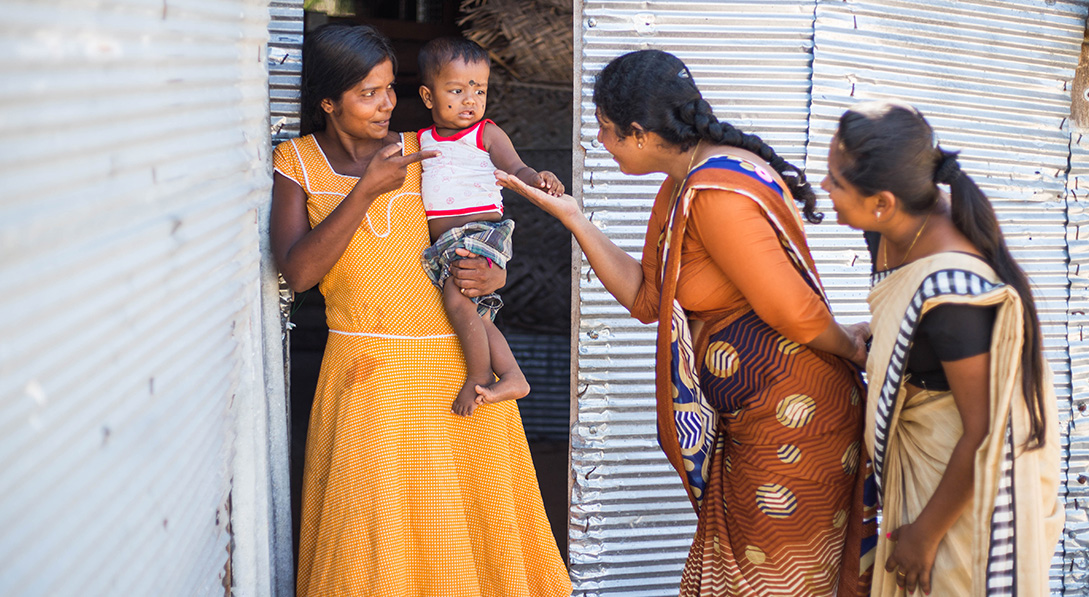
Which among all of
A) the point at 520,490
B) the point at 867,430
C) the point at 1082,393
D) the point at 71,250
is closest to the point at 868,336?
the point at 867,430

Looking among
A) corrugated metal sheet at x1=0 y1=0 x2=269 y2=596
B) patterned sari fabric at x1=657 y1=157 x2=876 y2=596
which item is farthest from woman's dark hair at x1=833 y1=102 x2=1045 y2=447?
corrugated metal sheet at x1=0 y1=0 x2=269 y2=596

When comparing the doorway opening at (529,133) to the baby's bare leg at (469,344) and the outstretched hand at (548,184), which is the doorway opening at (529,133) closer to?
the baby's bare leg at (469,344)

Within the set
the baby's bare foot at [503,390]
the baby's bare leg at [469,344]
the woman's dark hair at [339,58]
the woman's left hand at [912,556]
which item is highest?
the woman's dark hair at [339,58]

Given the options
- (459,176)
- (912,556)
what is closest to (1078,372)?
(912,556)

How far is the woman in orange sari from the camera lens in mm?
2014

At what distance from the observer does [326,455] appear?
8.09 ft

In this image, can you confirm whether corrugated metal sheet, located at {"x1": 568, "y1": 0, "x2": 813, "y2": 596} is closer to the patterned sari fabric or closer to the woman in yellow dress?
the woman in yellow dress

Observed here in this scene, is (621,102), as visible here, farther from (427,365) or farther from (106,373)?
(106,373)

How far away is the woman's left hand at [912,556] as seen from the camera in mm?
1978

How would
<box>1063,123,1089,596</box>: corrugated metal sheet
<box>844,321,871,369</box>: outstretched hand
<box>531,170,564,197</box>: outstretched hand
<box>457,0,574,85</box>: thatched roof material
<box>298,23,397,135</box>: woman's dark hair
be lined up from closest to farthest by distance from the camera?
<box>844,321,871,369</box>: outstretched hand, <box>298,23,397,135</box>: woman's dark hair, <box>531,170,564,197</box>: outstretched hand, <box>1063,123,1089,596</box>: corrugated metal sheet, <box>457,0,574,85</box>: thatched roof material

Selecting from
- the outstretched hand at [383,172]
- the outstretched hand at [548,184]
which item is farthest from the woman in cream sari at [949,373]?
the outstretched hand at [383,172]

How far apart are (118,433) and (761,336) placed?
4.79ft

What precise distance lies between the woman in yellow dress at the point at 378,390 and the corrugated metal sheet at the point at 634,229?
621 mm

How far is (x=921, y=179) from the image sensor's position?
191cm
